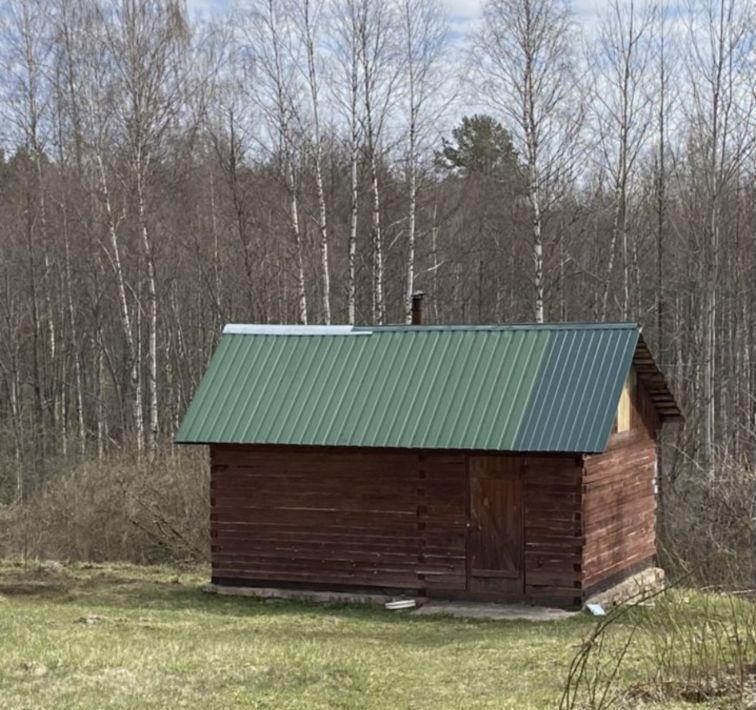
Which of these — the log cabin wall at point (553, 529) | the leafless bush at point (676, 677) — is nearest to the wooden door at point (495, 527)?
the log cabin wall at point (553, 529)

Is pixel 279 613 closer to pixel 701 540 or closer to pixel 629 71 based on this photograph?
pixel 701 540

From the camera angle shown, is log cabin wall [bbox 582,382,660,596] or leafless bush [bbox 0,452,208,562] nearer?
log cabin wall [bbox 582,382,660,596]

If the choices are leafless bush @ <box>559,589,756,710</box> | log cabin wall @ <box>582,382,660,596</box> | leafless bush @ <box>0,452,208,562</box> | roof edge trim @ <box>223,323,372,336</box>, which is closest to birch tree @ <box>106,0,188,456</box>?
leafless bush @ <box>0,452,208,562</box>

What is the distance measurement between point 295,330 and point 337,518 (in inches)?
137

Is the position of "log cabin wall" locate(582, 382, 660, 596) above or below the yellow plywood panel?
below

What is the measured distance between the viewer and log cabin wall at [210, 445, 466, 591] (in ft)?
54.7

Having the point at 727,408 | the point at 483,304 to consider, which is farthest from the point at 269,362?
the point at 483,304

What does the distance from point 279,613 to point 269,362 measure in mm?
4406

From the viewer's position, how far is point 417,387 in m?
17.4

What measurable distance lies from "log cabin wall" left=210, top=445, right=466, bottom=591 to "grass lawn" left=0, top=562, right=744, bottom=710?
26.9 inches

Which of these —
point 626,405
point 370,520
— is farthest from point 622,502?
point 370,520

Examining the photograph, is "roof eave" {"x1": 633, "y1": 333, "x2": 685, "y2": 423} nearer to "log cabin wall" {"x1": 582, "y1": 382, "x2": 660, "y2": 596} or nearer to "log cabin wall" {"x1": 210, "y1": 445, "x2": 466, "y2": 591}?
"log cabin wall" {"x1": 582, "y1": 382, "x2": 660, "y2": 596}

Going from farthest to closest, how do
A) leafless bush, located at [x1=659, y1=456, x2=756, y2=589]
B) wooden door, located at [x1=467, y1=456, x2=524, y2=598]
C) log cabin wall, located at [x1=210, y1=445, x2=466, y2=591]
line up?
1. leafless bush, located at [x1=659, y1=456, x2=756, y2=589]
2. log cabin wall, located at [x1=210, y1=445, x2=466, y2=591]
3. wooden door, located at [x1=467, y1=456, x2=524, y2=598]

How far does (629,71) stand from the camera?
28.2 m
